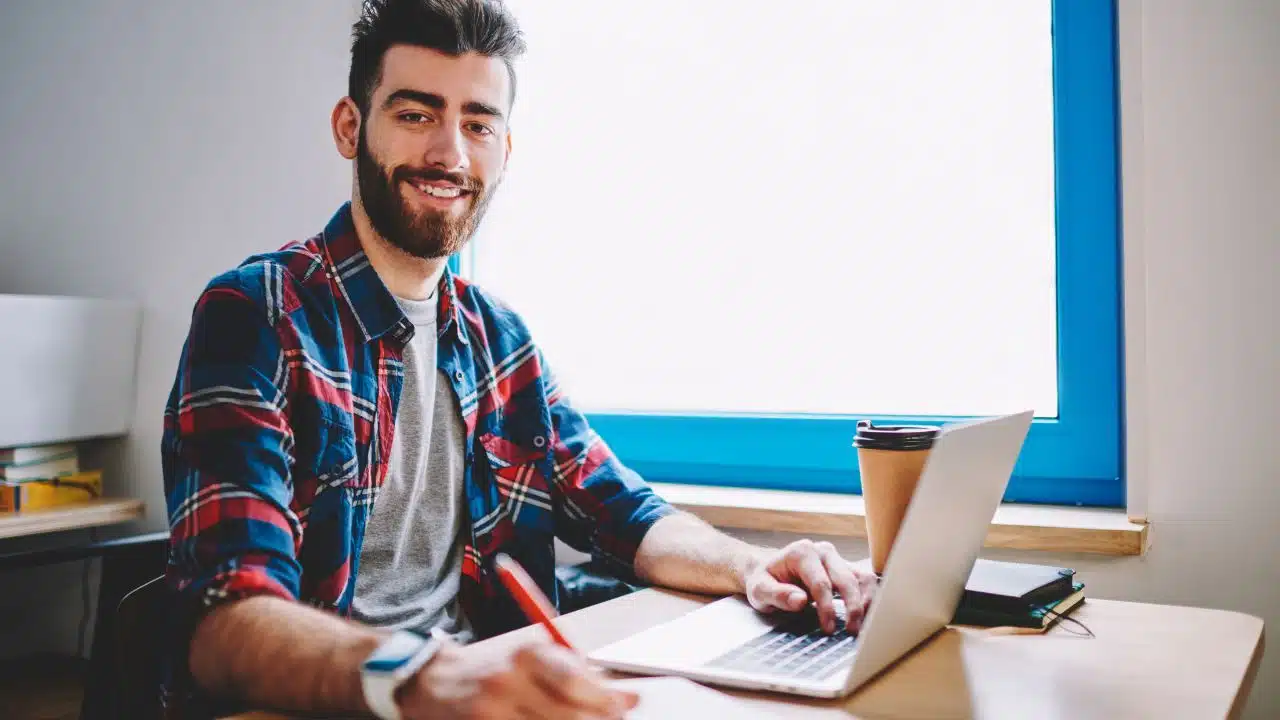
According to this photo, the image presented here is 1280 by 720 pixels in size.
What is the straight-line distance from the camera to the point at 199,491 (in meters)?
1.04

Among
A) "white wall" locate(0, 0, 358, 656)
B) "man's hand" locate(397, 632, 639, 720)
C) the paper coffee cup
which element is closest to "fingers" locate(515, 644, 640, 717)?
"man's hand" locate(397, 632, 639, 720)

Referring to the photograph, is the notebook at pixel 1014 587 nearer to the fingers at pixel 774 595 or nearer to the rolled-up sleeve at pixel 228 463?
the fingers at pixel 774 595

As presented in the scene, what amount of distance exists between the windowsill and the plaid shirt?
0.70 ft

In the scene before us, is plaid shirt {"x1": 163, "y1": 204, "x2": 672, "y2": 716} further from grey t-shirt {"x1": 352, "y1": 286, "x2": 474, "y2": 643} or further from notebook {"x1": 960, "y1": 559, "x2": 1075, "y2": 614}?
notebook {"x1": 960, "y1": 559, "x2": 1075, "y2": 614}

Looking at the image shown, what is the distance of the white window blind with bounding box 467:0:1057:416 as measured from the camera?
5.71 feet

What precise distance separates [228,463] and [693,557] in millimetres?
551

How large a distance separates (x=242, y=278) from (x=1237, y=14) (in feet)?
4.37

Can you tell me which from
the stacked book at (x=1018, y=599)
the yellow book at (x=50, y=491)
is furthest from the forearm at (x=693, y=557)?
the yellow book at (x=50, y=491)

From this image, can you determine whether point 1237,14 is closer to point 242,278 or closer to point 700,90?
point 700,90

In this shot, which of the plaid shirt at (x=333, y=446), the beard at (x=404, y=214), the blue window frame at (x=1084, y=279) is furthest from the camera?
the blue window frame at (x=1084, y=279)

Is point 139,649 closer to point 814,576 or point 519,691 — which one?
point 519,691

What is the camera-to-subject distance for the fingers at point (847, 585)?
1046 millimetres

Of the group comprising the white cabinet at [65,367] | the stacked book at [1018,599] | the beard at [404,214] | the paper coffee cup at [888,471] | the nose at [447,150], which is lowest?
the stacked book at [1018,599]

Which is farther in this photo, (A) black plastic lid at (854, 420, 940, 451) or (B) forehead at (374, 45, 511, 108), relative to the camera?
(B) forehead at (374, 45, 511, 108)
